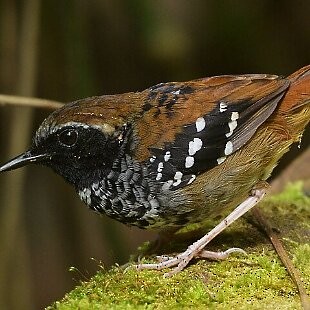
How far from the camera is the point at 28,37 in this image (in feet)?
14.3

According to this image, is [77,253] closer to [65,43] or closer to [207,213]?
[65,43]

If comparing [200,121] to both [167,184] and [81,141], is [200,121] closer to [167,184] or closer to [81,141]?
[167,184]

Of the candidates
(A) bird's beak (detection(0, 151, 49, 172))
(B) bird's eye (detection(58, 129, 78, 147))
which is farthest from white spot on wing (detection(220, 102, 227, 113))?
(A) bird's beak (detection(0, 151, 49, 172))

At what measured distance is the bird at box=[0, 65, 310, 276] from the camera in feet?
8.88

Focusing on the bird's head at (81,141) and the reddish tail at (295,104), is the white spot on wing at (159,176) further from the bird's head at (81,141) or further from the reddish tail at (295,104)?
the reddish tail at (295,104)

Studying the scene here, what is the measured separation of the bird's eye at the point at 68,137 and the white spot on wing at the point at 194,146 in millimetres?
486

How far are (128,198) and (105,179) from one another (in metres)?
0.14

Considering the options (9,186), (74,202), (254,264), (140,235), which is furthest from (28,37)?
(140,235)

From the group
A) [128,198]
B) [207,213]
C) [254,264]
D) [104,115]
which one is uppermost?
[104,115]

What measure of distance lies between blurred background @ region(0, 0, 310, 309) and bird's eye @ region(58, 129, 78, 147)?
5.68 feet

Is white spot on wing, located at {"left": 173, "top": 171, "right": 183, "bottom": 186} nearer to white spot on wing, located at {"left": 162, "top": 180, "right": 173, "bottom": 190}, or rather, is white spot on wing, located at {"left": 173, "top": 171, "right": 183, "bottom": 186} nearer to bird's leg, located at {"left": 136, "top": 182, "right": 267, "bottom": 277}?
white spot on wing, located at {"left": 162, "top": 180, "right": 173, "bottom": 190}

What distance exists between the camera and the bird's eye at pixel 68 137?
8.85ft

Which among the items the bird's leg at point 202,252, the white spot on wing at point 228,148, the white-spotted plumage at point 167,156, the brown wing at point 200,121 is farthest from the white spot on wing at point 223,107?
the bird's leg at point 202,252

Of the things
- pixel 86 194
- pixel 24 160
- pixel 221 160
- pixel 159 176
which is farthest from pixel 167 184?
pixel 24 160
